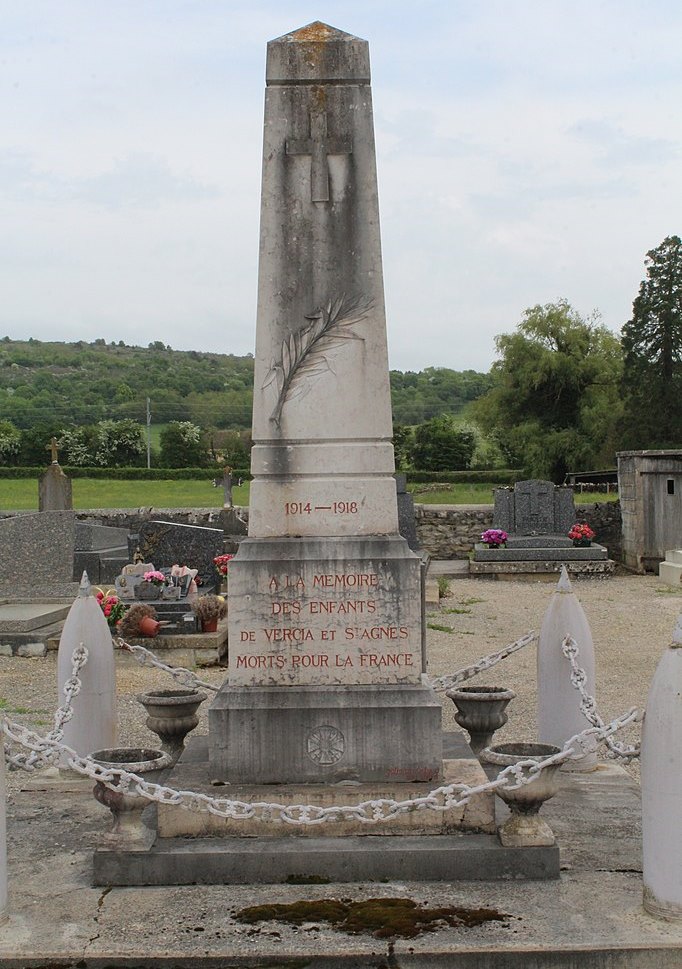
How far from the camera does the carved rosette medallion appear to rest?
5.27 m

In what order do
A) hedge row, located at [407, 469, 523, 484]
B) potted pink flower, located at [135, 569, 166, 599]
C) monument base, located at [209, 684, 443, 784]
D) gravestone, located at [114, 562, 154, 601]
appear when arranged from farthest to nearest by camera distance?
1. hedge row, located at [407, 469, 523, 484]
2. gravestone, located at [114, 562, 154, 601]
3. potted pink flower, located at [135, 569, 166, 599]
4. monument base, located at [209, 684, 443, 784]

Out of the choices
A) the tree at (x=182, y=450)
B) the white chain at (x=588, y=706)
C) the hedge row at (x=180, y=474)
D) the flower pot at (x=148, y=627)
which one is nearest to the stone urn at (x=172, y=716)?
the white chain at (x=588, y=706)

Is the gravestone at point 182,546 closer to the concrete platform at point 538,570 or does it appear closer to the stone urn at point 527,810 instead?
the concrete platform at point 538,570

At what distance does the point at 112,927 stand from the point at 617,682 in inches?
291

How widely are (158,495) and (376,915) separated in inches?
1301

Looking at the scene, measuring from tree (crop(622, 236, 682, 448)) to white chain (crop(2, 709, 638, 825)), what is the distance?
32700 millimetres

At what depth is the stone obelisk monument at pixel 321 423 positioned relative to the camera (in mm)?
5438

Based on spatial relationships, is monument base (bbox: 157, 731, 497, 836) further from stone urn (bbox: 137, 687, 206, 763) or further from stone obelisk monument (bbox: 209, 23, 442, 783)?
stone urn (bbox: 137, 687, 206, 763)

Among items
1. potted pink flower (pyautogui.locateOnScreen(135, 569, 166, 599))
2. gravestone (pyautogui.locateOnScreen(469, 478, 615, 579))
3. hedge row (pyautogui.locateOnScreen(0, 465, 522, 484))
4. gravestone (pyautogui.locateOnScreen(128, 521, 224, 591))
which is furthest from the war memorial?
hedge row (pyautogui.locateOnScreen(0, 465, 522, 484))

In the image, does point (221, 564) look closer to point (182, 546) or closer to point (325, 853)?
point (182, 546)

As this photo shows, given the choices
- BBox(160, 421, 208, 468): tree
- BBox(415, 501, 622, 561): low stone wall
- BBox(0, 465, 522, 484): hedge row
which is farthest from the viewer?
BBox(160, 421, 208, 468): tree

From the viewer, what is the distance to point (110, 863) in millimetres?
4766

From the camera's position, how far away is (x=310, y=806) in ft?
15.5

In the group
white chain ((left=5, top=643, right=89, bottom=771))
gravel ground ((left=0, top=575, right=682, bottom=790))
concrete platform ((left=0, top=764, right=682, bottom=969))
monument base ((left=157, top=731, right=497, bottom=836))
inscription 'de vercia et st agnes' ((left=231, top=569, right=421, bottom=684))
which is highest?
inscription 'de vercia et st agnes' ((left=231, top=569, right=421, bottom=684))
